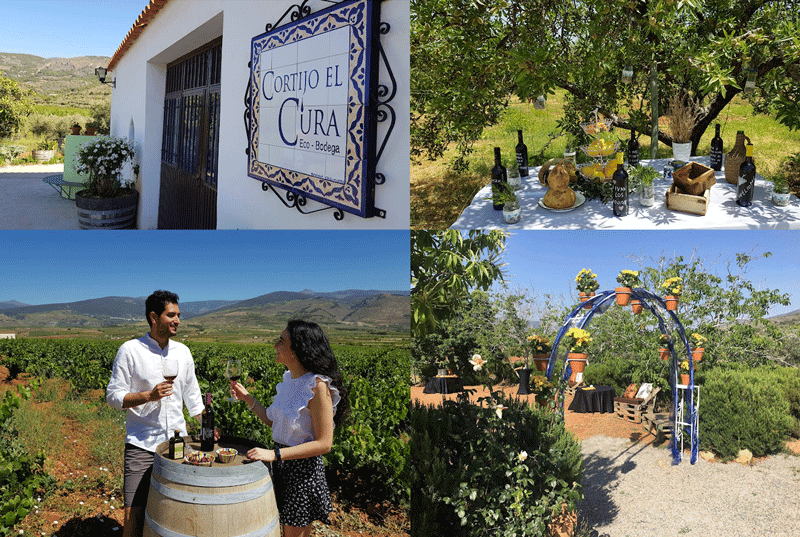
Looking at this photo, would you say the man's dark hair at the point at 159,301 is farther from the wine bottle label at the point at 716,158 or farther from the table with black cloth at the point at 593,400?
the wine bottle label at the point at 716,158

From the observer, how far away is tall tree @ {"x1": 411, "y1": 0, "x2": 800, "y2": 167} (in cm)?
329

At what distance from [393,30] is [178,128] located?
500 centimetres

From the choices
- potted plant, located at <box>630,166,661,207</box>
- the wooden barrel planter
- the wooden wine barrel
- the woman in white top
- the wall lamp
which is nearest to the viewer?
the wooden wine barrel

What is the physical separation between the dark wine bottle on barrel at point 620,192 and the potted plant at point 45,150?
54.6ft

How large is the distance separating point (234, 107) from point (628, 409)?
3.09 m

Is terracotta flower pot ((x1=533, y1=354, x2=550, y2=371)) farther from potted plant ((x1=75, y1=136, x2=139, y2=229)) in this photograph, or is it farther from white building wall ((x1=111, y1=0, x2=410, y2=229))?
potted plant ((x1=75, y1=136, x2=139, y2=229))

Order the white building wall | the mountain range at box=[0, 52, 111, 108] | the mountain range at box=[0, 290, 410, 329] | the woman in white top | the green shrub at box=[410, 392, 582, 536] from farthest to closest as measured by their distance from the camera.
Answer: the mountain range at box=[0, 52, 111, 108]
the mountain range at box=[0, 290, 410, 329]
the green shrub at box=[410, 392, 582, 536]
the white building wall
the woman in white top

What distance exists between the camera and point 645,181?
3559 millimetres

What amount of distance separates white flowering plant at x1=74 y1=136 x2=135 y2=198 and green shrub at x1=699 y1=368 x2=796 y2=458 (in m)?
7.04

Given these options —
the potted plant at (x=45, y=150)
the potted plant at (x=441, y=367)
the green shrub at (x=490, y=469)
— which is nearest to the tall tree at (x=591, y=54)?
the potted plant at (x=441, y=367)

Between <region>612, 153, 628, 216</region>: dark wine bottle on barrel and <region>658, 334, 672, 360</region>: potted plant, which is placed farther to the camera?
<region>612, 153, 628, 216</region>: dark wine bottle on barrel

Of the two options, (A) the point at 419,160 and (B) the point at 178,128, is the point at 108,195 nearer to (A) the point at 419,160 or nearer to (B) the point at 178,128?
(B) the point at 178,128

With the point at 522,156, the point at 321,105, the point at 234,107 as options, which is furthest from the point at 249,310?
the point at 321,105

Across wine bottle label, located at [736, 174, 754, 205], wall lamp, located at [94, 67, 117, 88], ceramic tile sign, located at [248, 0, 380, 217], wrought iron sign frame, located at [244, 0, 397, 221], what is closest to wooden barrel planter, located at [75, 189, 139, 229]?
ceramic tile sign, located at [248, 0, 380, 217]
